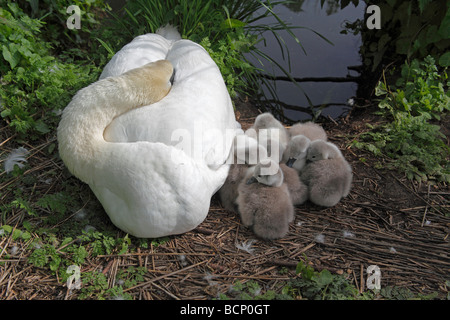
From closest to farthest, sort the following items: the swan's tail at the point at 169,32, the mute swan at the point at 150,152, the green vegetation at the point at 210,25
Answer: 1. the mute swan at the point at 150,152
2. the swan's tail at the point at 169,32
3. the green vegetation at the point at 210,25

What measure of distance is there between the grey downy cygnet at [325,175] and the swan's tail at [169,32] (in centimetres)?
193

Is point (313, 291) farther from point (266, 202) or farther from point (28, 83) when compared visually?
point (28, 83)

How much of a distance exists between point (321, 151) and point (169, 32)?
2144 mm

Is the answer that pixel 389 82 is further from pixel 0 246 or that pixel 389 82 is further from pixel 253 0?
pixel 0 246

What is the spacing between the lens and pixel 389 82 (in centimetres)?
507

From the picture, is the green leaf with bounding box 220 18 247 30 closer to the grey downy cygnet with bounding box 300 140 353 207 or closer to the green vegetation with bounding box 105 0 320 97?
the green vegetation with bounding box 105 0 320 97

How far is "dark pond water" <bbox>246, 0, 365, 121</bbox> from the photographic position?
5273 mm

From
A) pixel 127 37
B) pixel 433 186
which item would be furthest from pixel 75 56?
pixel 433 186

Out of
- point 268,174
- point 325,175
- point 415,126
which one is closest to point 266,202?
point 268,174

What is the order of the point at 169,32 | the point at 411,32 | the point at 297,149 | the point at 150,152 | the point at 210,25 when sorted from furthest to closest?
the point at 210,25 < the point at 411,32 < the point at 169,32 < the point at 297,149 < the point at 150,152

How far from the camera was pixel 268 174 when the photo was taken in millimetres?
3350

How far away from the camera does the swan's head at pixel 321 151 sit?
3.66 metres

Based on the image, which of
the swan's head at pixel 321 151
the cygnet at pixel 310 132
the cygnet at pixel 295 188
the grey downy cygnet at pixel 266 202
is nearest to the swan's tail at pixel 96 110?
the grey downy cygnet at pixel 266 202

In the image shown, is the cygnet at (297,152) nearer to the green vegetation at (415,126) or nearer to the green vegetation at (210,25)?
the green vegetation at (415,126)
